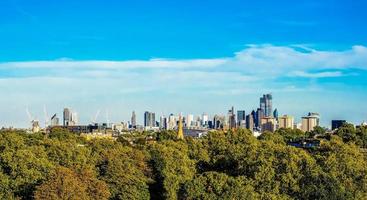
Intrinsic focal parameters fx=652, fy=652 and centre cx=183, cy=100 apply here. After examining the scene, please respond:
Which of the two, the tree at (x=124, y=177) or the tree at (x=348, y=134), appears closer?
the tree at (x=124, y=177)

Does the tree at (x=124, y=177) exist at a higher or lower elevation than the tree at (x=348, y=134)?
lower

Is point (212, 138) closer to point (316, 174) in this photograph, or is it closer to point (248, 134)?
point (248, 134)

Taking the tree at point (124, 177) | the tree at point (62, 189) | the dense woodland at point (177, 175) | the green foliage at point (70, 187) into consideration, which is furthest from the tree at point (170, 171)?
the tree at point (62, 189)

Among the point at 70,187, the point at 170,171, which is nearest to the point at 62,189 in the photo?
the point at 70,187

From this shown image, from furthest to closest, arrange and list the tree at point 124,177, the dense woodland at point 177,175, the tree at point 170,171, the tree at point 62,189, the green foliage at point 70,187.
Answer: the tree at point 170,171 → the tree at point 124,177 → the dense woodland at point 177,175 → the green foliage at point 70,187 → the tree at point 62,189

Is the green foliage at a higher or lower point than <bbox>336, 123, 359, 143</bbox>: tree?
lower

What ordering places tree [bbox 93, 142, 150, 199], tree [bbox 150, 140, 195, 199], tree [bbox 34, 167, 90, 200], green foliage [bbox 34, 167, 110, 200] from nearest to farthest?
tree [bbox 34, 167, 90, 200]
green foliage [bbox 34, 167, 110, 200]
tree [bbox 93, 142, 150, 199]
tree [bbox 150, 140, 195, 199]

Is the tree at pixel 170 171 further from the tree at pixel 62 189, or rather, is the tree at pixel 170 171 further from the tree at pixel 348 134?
the tree at pixel 348 134

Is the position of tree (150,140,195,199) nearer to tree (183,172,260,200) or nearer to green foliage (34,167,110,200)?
tree (183,172,260,200)

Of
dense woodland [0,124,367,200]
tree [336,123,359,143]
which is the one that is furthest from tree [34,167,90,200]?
tree [336,123,359,143]

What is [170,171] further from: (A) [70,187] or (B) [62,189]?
(B) [62,189]

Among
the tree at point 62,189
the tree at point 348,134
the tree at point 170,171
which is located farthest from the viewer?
the tree at point 348,134
